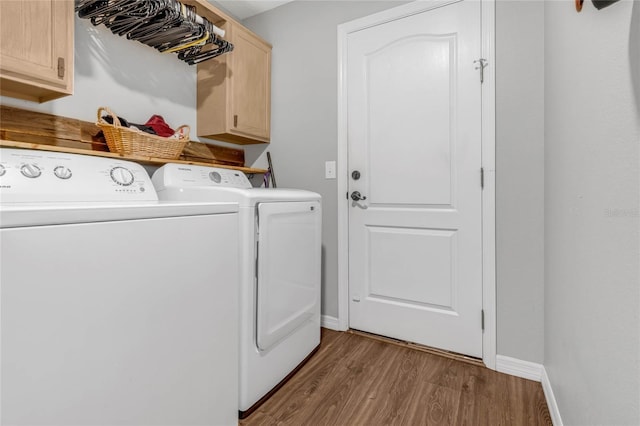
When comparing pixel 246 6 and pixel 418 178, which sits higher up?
pixel 246 6

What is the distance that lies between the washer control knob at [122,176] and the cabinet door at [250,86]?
798mm

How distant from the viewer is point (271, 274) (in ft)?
4.73

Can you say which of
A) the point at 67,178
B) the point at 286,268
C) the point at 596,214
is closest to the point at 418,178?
the point at 286,268

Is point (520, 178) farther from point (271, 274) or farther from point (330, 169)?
point (271, 274)

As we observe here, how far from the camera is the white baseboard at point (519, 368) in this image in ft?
5.18

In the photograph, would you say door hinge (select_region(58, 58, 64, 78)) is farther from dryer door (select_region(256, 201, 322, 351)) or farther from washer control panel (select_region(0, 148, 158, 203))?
dryer door (select_region(256, 201, 322, 351))

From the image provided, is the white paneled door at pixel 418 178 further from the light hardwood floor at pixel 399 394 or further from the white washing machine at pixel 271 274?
the white washing machine at pixel 271 274

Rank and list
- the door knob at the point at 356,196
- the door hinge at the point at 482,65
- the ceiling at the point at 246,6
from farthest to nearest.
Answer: the ceiling at the point at 246,6
the door knob at the point at 356,196
the door hinge at the point at 482,65

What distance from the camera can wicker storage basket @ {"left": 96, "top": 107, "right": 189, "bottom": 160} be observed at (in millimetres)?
1554

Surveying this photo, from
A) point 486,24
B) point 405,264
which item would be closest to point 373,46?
point 486,24

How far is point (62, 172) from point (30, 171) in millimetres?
103

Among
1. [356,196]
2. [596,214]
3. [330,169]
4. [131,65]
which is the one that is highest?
[131,65]

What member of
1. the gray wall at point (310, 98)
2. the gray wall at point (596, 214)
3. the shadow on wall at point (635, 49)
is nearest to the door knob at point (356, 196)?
the gray wall at point (310, 98)

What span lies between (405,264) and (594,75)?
135 centimetres
